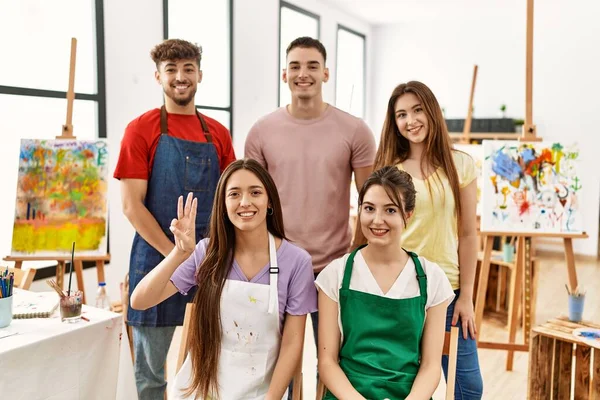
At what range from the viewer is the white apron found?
1.55 meters

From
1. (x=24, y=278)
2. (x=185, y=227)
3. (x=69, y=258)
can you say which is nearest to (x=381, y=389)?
(x=185, y=227)

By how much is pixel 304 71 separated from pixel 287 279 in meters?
0.81

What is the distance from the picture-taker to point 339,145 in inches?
78.8

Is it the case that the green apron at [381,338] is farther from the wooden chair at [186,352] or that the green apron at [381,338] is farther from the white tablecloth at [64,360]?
the white tablecloth at [64,360]

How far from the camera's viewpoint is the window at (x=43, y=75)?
3.27 metres

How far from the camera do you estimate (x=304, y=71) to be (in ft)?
6.50

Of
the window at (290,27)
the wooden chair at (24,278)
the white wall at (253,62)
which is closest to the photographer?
the wooden chair at (24,278)

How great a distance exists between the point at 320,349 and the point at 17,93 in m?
2.66

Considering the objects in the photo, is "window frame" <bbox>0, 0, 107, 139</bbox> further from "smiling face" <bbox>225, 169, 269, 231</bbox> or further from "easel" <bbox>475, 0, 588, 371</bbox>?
"easel" <bbox>475, 0, 588, 371</bbox>

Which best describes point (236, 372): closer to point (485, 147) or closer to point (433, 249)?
point (433, 249)

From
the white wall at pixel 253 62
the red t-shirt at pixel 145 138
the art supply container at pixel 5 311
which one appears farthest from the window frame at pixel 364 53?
the art supply container at pixel 5 311

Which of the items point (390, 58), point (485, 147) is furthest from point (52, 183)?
point (390, 58)

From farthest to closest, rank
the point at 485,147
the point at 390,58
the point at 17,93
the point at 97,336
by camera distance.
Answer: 1. the point at 390,58
2. the point at 17,93
3. the point at 485,147
4. the point at 97,336

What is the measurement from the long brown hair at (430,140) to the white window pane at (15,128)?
2249mm
